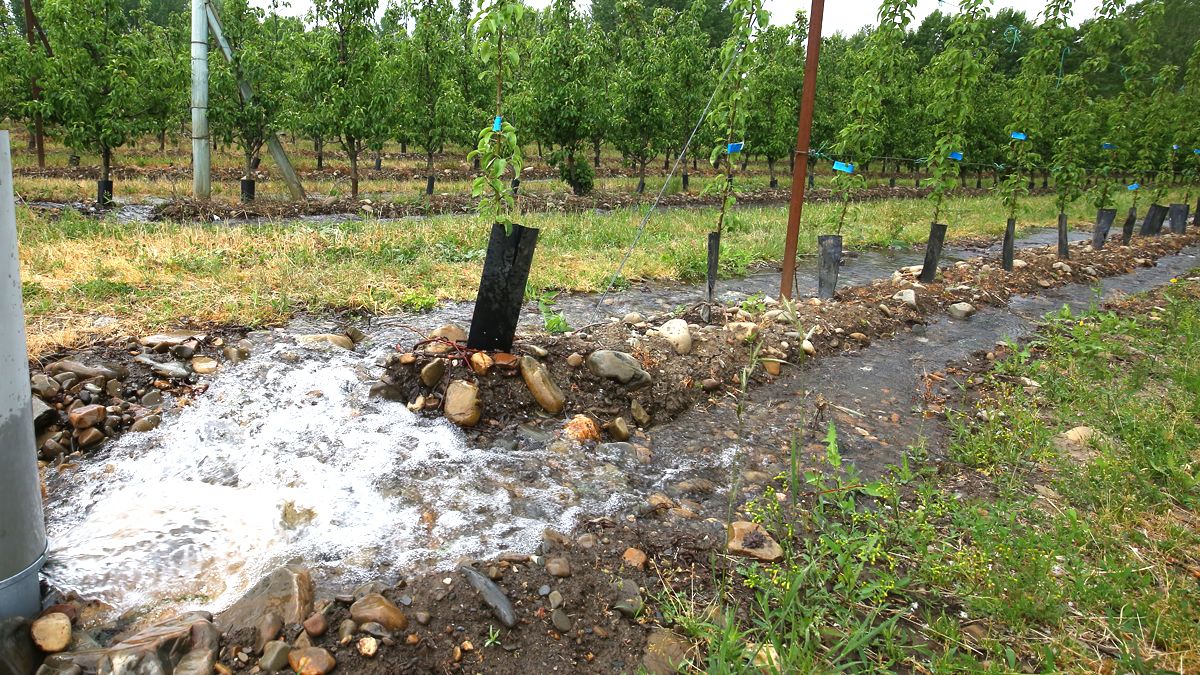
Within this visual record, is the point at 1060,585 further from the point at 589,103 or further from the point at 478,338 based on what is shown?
the point at 589,103

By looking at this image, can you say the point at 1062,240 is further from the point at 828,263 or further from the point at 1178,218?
the point at 1178,218

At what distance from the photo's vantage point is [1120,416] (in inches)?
151

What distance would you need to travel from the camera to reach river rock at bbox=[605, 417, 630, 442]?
3789 millimetres

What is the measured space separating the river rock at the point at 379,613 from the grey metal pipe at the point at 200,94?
35.9 feet

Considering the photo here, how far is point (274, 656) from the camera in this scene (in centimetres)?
197

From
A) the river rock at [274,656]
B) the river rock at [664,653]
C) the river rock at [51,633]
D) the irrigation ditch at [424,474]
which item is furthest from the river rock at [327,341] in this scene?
the river rock at [664,653]

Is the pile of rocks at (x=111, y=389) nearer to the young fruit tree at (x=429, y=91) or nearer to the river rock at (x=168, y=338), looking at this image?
the river rock at (x=168, y=338)

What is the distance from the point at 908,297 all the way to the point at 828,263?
0.83m

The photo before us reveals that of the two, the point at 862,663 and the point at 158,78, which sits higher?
the point at 158,78

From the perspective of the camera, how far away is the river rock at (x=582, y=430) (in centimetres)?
370

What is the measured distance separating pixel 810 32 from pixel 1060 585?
4.40m

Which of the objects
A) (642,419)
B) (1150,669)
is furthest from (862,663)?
(642,419)

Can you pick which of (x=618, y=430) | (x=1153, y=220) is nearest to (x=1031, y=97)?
(x=1153, y=220)

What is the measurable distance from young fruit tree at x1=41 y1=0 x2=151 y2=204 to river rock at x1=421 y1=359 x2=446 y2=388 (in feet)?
33.7
